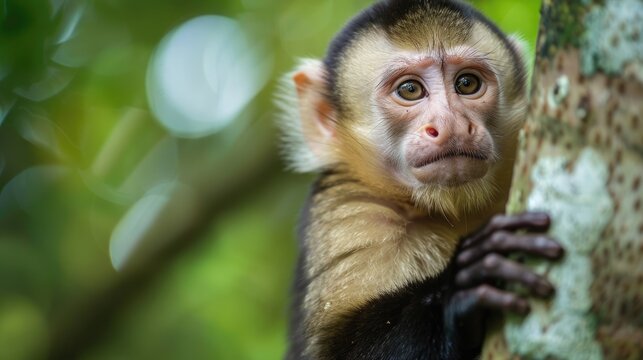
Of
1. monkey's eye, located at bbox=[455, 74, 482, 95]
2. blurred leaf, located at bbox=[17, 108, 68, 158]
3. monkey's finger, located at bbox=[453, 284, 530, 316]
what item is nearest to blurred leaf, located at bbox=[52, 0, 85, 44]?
blurred leaf, located at bbox=[17, 108, 68, 158]

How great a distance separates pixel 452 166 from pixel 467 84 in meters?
0.99

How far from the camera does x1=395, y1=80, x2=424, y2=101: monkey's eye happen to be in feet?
22.2

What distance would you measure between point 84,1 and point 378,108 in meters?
3.28

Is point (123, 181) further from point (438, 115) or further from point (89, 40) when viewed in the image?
point (438, 115)

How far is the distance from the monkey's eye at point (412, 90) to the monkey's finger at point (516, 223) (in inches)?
119

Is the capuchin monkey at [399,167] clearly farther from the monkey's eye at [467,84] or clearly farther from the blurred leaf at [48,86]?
the blurred leaf at [48,86]

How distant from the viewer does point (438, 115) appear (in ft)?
20.4

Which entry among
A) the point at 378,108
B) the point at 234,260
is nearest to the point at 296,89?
the point at 378,108

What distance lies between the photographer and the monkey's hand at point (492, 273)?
3150 millimetres

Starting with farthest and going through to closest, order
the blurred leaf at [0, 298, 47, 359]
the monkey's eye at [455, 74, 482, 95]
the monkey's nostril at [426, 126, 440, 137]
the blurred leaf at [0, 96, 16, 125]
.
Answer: the blurred leaf at [0, 298, 47, 359] < the blurred leaf at [0, 96, 16, 125] < the monkey's eye at [455, 74, 482, 95] < the monkey's nostril at [426, 126, 440, 137]

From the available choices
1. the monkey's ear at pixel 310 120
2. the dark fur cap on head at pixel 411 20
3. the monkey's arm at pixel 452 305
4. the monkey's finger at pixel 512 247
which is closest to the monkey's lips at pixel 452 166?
the monkey's arm at pixel 452 305

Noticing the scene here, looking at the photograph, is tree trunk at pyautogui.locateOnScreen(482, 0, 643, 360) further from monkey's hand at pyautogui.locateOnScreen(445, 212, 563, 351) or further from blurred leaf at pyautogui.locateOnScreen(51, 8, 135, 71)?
blurred leaf at pyautogui.locateOnScreen(51, 8, 135, 71)

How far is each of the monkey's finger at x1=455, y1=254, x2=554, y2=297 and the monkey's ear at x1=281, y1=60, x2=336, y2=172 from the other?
328 cm

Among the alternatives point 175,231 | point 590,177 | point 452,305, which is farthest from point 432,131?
point 175,231
